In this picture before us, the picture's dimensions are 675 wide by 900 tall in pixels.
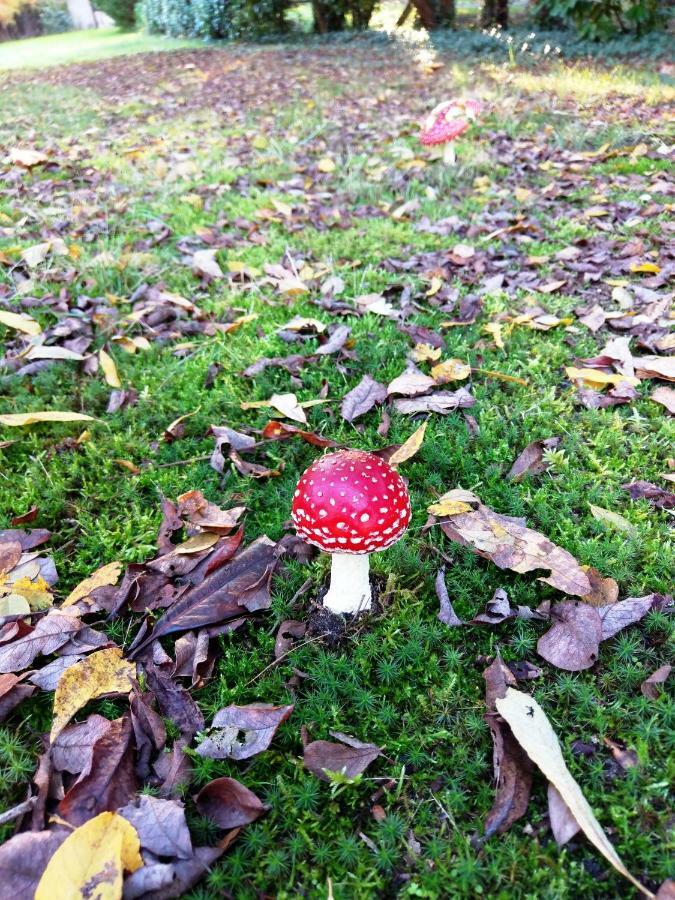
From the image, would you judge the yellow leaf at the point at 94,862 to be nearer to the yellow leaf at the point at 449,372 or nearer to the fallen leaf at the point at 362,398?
the fallen leaf at the point at 362,398

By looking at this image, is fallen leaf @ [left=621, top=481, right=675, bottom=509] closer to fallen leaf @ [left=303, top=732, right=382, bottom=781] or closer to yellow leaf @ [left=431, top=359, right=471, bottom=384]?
yellow leaf @ [left=431, top=359, right=471, bottom=384]

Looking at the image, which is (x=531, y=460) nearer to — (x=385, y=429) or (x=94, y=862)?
(x=385, y=429)

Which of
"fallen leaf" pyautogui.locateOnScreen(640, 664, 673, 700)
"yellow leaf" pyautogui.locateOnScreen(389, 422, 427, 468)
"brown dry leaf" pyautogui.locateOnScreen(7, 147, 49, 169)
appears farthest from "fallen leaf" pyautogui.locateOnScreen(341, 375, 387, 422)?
"brown dry leaf" pyautogui.locateOnScreen(7, 147, 49, 169)

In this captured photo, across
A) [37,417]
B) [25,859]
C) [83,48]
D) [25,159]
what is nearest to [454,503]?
[25,859]

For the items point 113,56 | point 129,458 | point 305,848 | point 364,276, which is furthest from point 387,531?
point 113,56

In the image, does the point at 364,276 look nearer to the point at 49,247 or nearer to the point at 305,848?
the point at 49,247
